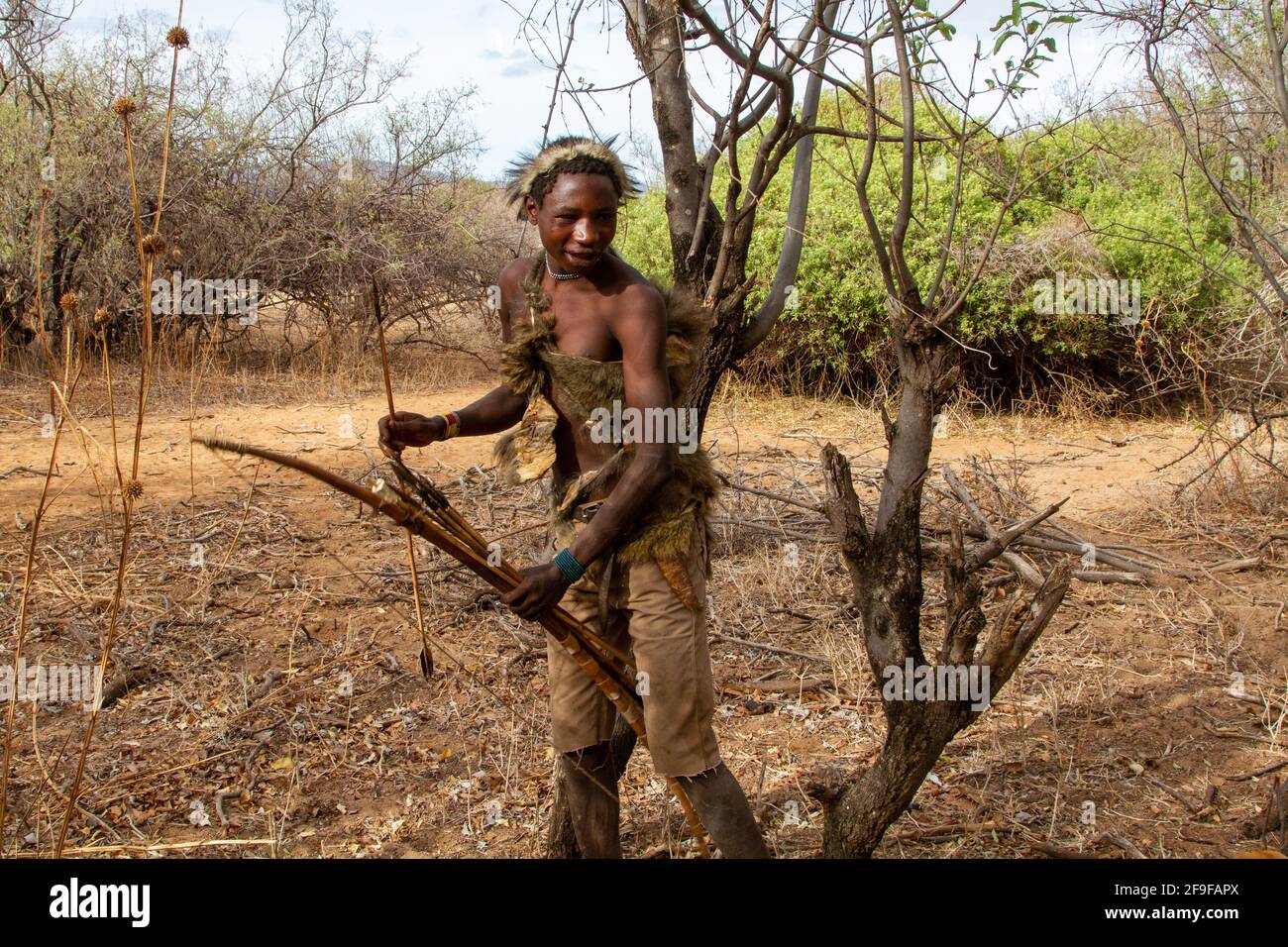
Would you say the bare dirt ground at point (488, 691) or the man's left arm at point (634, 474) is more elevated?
the man's left arm at point (634, 474)

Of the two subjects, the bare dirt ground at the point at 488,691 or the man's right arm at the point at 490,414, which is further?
the bare dirt ground at the point at 488,691

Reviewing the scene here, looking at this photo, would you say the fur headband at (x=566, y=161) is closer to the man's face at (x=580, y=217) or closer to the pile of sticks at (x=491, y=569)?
the man's face at (x=580, y=217)

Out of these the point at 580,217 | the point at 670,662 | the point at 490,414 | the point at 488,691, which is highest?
Result: the point at 580,217

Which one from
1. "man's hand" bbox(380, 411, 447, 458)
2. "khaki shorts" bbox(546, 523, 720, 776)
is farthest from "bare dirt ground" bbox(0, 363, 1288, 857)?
"khaki shorts" bbox(546, 523, 720, 776)

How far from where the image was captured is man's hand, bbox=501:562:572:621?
7.14 ft

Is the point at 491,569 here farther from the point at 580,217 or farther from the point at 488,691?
the point at 488,691

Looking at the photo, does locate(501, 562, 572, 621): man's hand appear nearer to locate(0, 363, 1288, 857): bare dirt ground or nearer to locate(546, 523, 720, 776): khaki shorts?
locate(546, 523, 720, 776): khaki shorts

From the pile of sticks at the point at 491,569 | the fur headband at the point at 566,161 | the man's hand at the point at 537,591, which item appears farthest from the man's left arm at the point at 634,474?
the fur headband at the point at 566,161

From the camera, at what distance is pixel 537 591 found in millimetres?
2184

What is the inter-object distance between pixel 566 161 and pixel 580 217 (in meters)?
0.15

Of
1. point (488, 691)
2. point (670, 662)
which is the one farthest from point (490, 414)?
point (488, 691)

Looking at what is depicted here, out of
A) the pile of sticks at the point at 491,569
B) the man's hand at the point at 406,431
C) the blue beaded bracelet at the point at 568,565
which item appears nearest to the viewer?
the pile of sticks at the point at 491,569

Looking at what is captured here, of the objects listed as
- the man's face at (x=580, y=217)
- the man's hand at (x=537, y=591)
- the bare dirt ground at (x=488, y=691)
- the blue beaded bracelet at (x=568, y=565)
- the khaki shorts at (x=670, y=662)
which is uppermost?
the man's face at (x=580, y=217)

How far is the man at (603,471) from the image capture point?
7.47 feet
